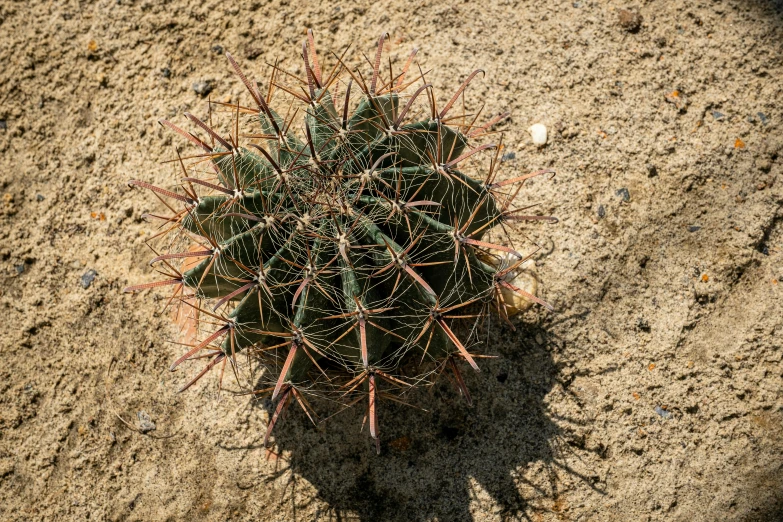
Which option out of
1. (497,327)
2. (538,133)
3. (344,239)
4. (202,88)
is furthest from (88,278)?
(538,133)

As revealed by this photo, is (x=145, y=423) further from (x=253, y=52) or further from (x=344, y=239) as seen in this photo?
(x=253, y=52)

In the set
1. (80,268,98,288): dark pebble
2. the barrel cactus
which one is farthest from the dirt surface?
the barrel cactus

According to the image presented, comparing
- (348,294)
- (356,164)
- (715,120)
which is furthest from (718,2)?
(348,294)

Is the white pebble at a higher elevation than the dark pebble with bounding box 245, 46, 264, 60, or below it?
below

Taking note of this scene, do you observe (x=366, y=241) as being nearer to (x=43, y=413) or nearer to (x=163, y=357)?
(x=163, y=357)

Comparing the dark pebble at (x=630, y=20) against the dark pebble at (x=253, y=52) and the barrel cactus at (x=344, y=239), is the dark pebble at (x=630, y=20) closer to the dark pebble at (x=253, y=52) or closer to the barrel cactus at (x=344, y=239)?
the barrel cactus at (x=344, y=239)

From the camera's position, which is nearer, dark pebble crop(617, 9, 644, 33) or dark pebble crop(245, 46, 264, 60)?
dark pebble crop(617, 9, 644, 33)

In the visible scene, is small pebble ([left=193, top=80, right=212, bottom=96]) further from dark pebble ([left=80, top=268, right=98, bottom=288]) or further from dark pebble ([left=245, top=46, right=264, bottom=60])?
dark pebble ([left=80, top=268, right=98, bottom=288])
